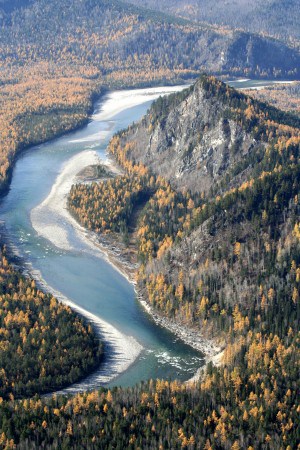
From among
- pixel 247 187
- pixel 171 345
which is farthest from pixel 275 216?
pixel 171 345

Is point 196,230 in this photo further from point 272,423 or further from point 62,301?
point 272,423

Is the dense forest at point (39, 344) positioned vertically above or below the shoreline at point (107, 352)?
above

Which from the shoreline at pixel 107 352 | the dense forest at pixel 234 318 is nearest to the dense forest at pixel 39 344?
the shoreline at pixel 107 352

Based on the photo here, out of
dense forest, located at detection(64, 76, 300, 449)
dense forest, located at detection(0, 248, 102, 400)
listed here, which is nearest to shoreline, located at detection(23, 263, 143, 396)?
dense forest, located at detection(0, 248, 102, 400)

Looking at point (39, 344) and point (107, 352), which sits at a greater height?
point (39, 344)

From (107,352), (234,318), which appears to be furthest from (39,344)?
(234,318)

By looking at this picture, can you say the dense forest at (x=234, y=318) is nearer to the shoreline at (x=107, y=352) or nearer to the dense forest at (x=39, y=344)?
the shoreline at (x=107, y=352)

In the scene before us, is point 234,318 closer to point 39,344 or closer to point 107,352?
point 107,352

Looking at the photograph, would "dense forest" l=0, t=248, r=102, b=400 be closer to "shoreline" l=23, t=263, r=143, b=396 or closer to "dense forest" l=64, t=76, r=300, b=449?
"shoreline" l=23, t=263, r=143, b=396
